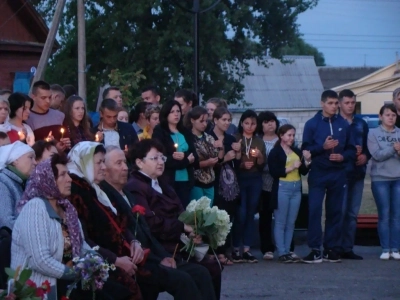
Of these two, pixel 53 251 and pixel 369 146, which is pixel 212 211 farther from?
pixel 369 146

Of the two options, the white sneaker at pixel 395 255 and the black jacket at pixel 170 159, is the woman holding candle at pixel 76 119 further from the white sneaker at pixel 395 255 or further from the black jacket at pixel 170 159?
the white sneaker at pixel 395 255

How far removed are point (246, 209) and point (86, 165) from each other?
17.7 feet

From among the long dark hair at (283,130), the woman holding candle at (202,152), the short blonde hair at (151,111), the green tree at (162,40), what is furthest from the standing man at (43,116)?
the green tree at (162,40)

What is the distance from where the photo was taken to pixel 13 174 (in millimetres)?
7695

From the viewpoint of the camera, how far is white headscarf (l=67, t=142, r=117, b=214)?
7.41 metres

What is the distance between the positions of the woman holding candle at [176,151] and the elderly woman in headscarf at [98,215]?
12.7 ft

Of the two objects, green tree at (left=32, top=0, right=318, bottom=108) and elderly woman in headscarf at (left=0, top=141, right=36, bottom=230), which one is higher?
green tree at (left=32, top=0, right=318, bottom=108)

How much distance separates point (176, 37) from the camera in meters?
33.4

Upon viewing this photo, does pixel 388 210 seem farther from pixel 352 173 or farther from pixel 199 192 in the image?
pixel 199 192

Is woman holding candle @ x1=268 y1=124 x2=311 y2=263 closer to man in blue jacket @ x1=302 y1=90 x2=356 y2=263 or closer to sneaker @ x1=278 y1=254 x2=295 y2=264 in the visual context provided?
sneaker @ x1=278 y1=254 x2=295 y2=264

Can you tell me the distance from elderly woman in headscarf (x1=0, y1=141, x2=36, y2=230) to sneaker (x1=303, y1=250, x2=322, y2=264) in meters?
5.59

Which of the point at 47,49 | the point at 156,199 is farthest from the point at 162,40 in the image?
the point at 156,199

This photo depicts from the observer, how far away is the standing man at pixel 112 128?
1138 centimetres

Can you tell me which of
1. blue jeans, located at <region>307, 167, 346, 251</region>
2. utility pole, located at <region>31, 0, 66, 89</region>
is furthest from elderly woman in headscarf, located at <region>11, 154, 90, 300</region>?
utility pole, located at <region>31, 0, 66, 89</region>
